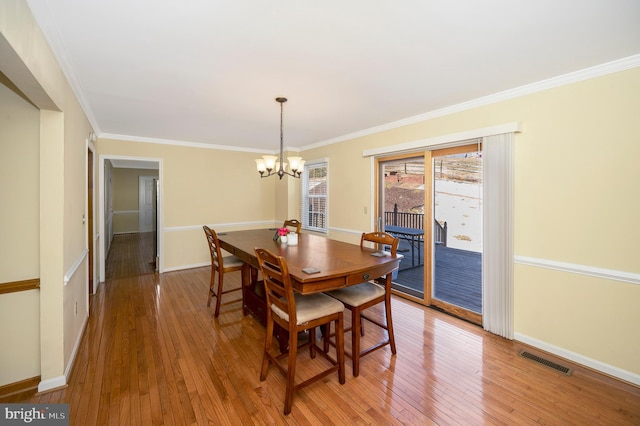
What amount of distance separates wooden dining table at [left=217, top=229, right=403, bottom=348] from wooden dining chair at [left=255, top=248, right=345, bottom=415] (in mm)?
115

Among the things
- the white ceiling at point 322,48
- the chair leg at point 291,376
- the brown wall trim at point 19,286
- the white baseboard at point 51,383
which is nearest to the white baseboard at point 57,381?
the white baseboard at point 51,383

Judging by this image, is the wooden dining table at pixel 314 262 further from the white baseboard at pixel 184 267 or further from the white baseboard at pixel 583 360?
the white baseboard at pixel 184 267

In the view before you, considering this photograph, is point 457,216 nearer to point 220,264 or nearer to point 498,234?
point 498,234

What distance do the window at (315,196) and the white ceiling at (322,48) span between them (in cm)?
203

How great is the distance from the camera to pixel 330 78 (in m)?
2.41

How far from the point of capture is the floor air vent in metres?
2.19

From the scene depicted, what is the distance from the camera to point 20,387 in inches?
76.1

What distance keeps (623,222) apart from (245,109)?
3.67 metres

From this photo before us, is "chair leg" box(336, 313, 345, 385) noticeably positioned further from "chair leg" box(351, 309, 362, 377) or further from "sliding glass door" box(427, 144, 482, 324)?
"sliding glass door" box(427, 144, 482, 324)

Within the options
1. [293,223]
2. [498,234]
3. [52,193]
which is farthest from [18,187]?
[498,234]

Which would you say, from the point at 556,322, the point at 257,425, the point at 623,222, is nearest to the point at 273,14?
the point at 257,425

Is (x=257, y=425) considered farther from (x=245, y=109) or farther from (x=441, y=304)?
(x=245, y=109)

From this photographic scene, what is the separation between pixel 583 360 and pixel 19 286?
4.39 metres

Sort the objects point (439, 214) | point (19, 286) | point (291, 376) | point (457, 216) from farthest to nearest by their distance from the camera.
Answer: point (439, 214) → point (457, 216) → point (19, 286) → point (291, 376)
